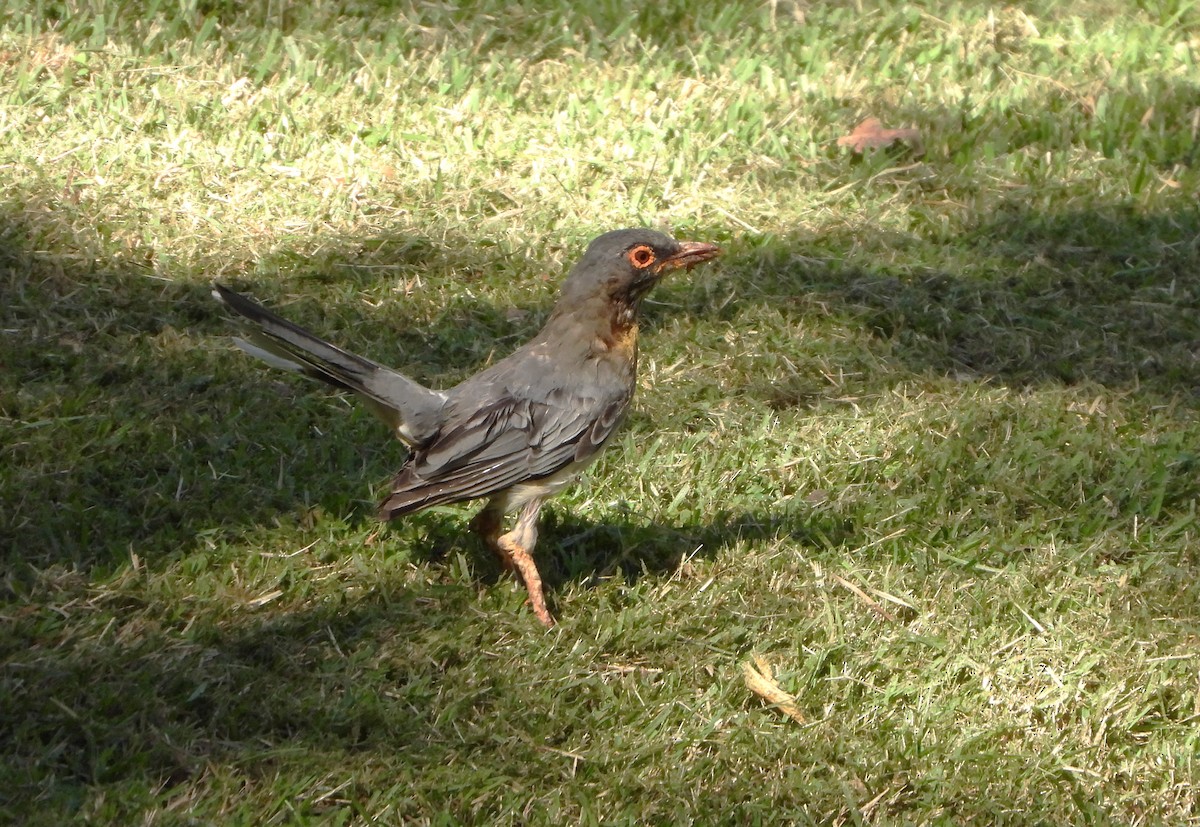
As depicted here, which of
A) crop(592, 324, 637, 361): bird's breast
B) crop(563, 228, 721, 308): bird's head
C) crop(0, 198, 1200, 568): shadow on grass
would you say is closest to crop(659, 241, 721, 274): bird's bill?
crop(563, 228, 721, 308): bird's head

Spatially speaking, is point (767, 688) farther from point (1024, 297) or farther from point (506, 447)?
point (1024, 297)

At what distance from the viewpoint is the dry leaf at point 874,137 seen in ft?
27.3

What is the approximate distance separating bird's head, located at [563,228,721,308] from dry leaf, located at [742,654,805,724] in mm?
1392

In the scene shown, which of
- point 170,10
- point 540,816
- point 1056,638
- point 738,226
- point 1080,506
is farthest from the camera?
point 170,10

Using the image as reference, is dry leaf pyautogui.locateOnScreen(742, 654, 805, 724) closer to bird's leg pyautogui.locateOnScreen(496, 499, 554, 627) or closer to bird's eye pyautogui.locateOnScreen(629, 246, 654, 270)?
bird's leg pyautogui.locateOnScreen(496, 499, 554, 627)

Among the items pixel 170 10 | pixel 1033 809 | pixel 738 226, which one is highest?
pixel 170 10

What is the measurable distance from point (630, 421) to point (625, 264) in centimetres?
115

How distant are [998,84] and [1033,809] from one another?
5.84m

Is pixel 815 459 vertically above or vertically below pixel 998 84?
below

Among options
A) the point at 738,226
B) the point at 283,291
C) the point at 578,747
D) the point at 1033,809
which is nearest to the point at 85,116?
the point at 283,291

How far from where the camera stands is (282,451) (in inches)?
233

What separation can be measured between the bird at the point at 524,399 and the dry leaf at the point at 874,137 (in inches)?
124

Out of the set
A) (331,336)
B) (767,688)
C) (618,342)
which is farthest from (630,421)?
(767,688)

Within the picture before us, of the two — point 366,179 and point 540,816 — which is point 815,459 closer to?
point 540,816
